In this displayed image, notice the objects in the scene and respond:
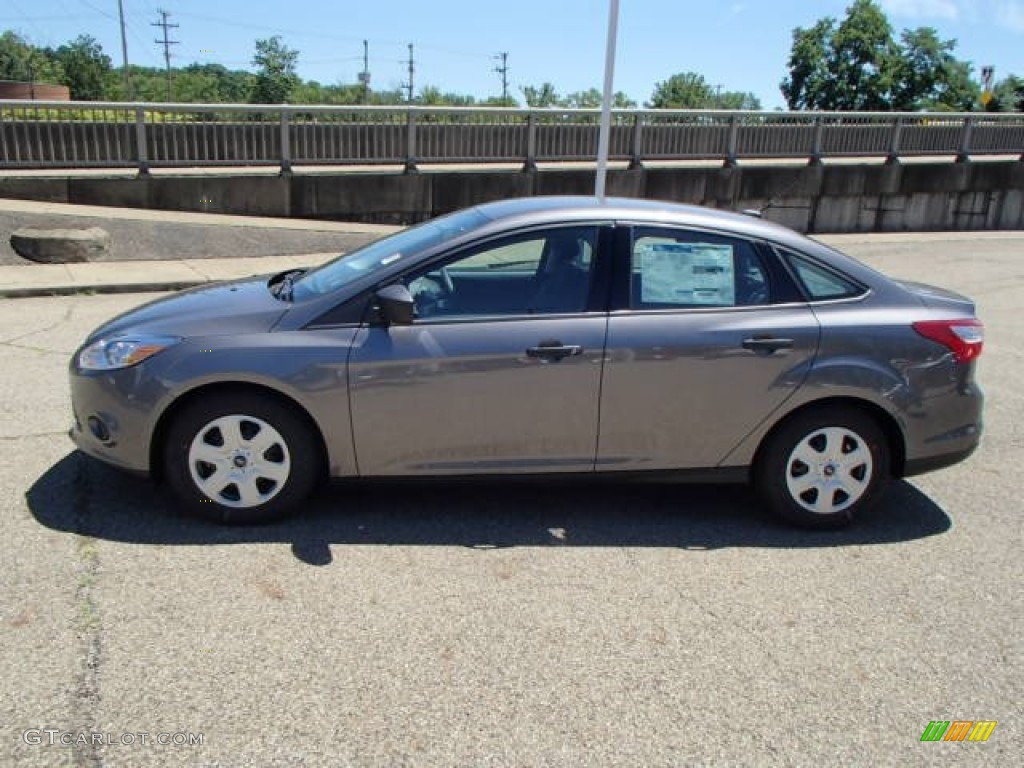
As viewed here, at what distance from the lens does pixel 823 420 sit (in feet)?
13.8

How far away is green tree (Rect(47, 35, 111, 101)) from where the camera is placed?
6538 centimetres

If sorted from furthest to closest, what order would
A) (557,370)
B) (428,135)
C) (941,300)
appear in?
1. (428,135)
2. (941,300)
3. (557,370)

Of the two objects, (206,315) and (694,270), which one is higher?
(694,270)

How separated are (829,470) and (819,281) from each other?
3.04 feet

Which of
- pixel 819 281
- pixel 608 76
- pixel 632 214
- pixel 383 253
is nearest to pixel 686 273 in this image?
pixel 632 214

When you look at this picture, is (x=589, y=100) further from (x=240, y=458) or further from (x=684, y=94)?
(x=240, y=458)

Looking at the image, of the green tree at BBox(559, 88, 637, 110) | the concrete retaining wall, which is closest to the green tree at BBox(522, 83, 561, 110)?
the green tree at BBox(559, 88, 637, 110)

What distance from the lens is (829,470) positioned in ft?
14.0

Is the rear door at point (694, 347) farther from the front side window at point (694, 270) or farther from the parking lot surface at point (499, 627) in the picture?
the parking lot surface at point (499, 627)

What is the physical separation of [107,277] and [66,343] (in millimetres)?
2842

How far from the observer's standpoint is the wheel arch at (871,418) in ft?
13.8

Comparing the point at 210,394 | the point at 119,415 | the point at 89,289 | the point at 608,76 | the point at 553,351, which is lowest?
the point at 89,289

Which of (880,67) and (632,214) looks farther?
(880,67)

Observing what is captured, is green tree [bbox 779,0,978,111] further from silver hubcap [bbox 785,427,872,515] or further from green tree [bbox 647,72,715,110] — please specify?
silver hubcap [bbox 785,427,872,515]
